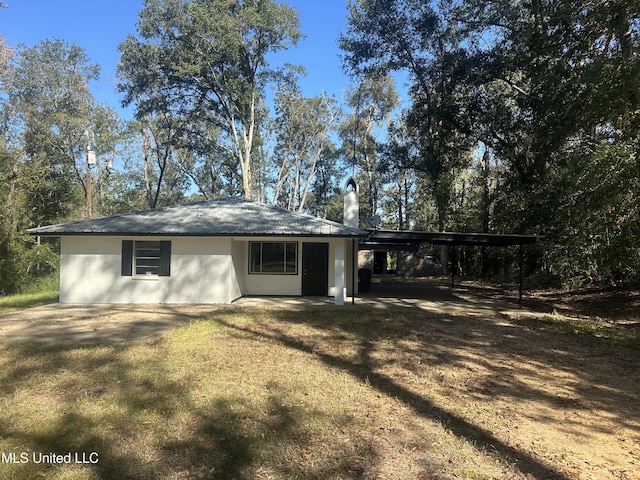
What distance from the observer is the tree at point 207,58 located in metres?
23.1

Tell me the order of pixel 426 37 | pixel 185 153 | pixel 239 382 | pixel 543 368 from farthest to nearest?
1. pixel 185 153
2. pixel 426 37
3. pixel 543 368
4. pixel 239 382

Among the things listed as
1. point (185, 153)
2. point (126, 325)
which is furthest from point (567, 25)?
point (185, 153)

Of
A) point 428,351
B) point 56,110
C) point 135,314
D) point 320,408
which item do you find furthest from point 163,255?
point 56,110

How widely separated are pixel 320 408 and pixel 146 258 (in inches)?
376

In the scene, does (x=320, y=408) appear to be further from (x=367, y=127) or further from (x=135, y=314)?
(x=367, y=127)

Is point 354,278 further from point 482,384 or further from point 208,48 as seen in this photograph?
point 208,48

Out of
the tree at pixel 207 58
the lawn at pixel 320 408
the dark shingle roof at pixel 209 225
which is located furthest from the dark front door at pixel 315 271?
the tree at pixel 207 58

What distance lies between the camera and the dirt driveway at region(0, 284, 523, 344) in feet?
25.6

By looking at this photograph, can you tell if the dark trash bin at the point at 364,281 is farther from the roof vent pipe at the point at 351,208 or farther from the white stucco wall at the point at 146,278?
the white stucco wall at the point at 146,278

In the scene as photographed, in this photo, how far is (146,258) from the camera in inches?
483

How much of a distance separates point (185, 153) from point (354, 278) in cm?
2792

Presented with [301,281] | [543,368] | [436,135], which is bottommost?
[543,368]

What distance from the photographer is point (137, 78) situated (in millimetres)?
26172

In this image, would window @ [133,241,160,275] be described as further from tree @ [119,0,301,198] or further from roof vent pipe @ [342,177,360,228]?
tree @ [119,0,301,198]
